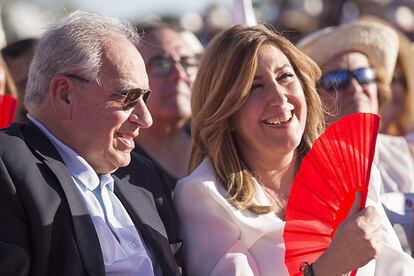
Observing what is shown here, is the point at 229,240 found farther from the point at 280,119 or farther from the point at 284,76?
the point at 284,76

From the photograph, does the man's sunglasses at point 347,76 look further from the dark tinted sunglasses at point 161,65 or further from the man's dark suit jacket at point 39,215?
the man's dark suit jacket at point 39,215

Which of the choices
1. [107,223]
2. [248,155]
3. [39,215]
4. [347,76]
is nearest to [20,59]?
[347,76]

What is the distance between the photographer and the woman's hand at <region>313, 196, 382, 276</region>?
353 centimetres

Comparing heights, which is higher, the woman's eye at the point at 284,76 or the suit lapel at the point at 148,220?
the woman's eye at the point at 284,76

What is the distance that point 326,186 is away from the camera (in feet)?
12.2

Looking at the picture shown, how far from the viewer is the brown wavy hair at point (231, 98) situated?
4.14 meters

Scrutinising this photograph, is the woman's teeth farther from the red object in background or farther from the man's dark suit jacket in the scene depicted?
the red object in background

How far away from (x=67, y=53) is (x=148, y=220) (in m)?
0.74

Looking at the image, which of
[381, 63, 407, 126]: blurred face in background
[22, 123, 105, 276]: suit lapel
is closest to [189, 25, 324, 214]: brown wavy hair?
[22, 123, 105, 276]: suit lapel

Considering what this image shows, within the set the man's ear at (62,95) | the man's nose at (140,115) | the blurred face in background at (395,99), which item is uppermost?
the man's ear at (62,95)

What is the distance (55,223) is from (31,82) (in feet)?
2.12

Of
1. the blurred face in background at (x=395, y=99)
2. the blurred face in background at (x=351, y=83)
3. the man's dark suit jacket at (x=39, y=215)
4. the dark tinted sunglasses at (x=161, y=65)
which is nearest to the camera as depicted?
the man's dark suit jacket at (x=39, y=215)

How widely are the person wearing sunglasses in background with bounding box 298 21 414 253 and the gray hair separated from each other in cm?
167

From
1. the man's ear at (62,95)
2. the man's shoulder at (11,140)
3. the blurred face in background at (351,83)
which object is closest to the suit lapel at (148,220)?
the man's ear at (62,95)
